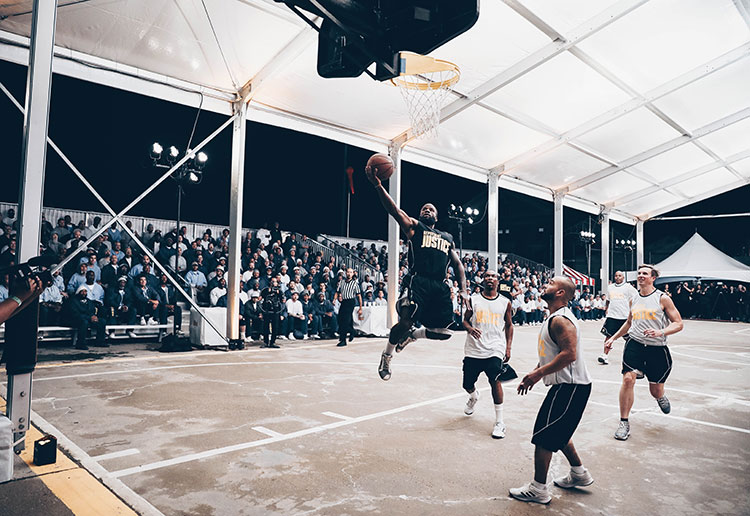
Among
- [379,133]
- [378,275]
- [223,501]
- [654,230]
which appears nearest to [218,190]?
[378,275]

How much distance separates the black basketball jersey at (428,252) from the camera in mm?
4938

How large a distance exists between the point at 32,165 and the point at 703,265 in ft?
83.6

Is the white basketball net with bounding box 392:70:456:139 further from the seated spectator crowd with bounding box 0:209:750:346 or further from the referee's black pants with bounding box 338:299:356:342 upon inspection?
the referee's black pants with bounding box 338:299:356:342

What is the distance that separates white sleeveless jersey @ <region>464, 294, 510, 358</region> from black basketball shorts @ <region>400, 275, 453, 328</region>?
13.6 inches

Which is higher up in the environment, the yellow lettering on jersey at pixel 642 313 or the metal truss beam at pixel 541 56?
the metal truss beam at pixel 541 56

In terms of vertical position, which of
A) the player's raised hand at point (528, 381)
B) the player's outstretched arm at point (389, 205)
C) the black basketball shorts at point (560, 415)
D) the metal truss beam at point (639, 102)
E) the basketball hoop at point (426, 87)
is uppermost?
the metal truss beam at point (639, 102)

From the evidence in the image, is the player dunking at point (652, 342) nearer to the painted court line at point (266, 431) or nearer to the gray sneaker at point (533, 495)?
the gray sneaker at point (533, 495)

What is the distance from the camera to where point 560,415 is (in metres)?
3.29

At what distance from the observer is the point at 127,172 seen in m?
15.8

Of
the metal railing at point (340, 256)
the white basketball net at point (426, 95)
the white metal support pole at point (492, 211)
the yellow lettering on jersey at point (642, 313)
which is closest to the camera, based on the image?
the yellow lettering on jersey at point (642, 313)

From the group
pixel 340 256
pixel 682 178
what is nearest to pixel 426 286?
pixel 340 256

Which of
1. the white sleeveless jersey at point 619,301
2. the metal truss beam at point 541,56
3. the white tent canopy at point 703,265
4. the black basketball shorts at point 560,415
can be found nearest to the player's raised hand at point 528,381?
the black basketball shorts at point 560,415

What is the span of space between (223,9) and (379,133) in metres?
5.72

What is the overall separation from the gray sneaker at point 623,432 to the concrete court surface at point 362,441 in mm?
114
